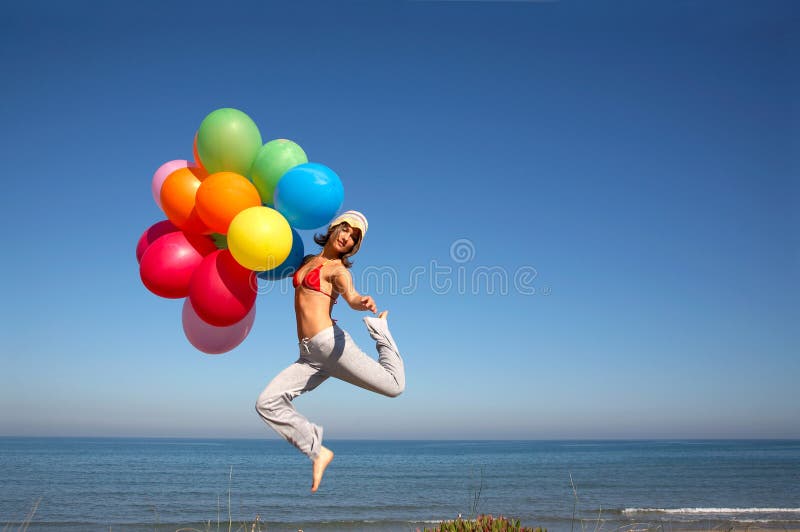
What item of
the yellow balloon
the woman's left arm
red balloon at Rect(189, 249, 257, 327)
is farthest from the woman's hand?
red balloon at Rect(189, 249, 257, 327)

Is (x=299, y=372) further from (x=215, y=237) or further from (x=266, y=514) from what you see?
(x=266, y=514)

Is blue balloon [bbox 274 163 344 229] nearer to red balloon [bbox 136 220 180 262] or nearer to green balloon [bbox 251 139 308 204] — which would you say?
green balloon [bbox 251 139 308 204]

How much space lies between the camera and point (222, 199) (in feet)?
14.1

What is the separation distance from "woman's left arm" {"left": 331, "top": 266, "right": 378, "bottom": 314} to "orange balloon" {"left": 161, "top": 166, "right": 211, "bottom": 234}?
125 centimetres

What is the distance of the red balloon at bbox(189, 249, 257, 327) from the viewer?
439 centimetres

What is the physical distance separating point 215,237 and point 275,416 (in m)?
1.62

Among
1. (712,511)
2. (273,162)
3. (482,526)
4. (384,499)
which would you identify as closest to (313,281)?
(273,162)

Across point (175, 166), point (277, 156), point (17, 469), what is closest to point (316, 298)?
point (277, 156)

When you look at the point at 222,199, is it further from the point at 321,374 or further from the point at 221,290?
the point at 321,374

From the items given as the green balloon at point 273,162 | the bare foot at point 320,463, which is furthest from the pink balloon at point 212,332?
the bare foot at point 320,463

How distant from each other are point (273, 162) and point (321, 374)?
5.34 feet

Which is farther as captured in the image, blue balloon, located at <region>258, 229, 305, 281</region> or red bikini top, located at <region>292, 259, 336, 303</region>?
blue balloon, located at <region>258, 229, 305, 281</region>

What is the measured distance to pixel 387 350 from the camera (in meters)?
4.34

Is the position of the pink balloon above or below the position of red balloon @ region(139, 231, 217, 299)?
below
